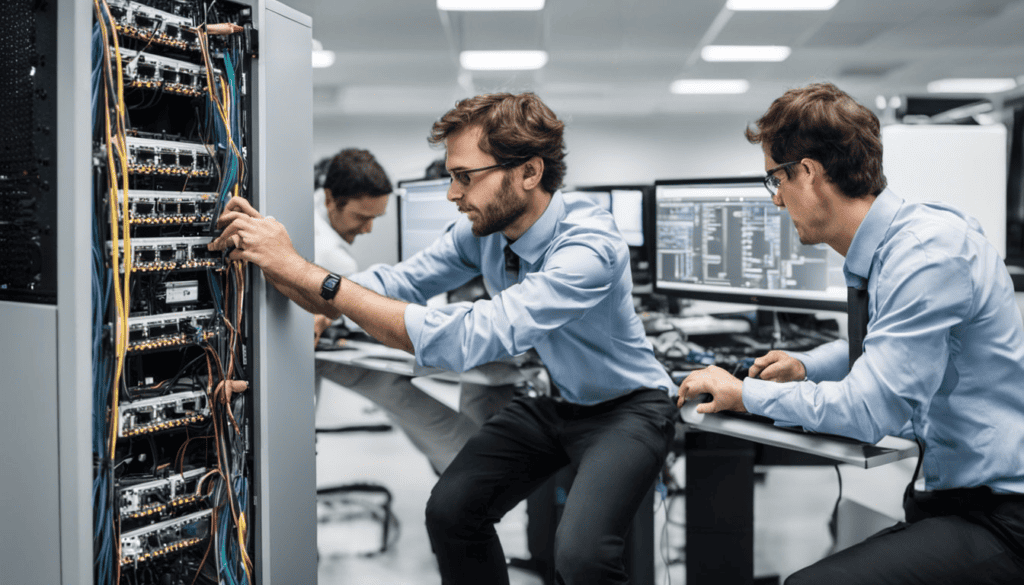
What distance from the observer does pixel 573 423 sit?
Answer: 62.2 inches

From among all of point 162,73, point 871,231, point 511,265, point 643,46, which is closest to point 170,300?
point 162,73

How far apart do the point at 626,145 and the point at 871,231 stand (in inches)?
296

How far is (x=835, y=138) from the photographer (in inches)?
49.6

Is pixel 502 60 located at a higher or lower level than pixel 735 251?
higher

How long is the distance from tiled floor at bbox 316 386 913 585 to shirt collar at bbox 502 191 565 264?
857 millimetres

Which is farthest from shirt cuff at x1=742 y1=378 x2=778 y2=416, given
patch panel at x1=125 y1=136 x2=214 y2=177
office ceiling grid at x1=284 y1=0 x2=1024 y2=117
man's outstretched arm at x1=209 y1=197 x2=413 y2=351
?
office ceiling grid at x1=284 y1=0 x2=1024 y2=117

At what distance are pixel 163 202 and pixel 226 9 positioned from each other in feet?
1.21

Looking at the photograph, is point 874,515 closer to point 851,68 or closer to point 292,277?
point 292,277

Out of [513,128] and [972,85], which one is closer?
[513,128]

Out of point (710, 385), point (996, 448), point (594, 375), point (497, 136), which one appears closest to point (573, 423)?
point (594, 375)

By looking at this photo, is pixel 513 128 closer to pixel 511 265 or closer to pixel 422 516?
pixel 511 265

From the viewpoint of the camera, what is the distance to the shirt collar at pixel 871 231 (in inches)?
48.8

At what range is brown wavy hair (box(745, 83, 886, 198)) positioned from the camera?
1263mm

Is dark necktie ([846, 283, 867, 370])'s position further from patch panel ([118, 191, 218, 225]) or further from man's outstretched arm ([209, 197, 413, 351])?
patch panel ([118, 191, 218, 225])
